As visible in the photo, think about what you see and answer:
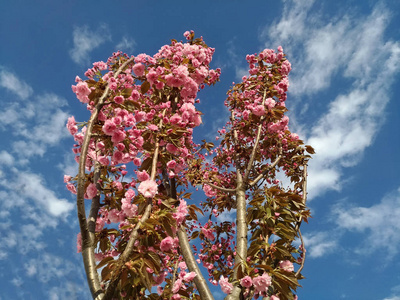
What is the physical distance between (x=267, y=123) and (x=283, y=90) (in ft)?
2.31

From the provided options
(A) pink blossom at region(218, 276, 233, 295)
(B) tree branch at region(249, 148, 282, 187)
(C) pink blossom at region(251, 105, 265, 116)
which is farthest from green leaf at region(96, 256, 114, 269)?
(C) pink blossom at region(251, 105, 265, 116)

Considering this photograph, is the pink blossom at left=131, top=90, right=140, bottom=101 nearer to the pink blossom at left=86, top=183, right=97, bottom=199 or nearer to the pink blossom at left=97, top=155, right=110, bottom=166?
the pink blossom at left=97, top=155, right=110, bottom=166

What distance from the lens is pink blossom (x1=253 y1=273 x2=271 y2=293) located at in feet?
10.3

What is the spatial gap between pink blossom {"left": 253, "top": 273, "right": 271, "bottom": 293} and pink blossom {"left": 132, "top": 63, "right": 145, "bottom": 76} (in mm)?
2829

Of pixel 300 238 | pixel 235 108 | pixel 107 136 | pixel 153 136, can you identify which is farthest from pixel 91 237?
pixel 235 108

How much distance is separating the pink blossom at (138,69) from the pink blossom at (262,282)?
283 cm

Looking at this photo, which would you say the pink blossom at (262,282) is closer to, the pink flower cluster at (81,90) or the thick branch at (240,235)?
the thick branch at (240,235)

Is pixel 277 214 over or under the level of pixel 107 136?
under

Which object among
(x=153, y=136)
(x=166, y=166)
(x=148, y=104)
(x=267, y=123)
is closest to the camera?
(x=153, y=136)

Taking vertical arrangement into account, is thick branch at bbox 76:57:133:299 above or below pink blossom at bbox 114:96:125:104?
below

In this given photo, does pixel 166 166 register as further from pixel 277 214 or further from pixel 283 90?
pixel 283 90

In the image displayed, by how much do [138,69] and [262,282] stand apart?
9.59 feet

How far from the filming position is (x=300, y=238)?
4035mm

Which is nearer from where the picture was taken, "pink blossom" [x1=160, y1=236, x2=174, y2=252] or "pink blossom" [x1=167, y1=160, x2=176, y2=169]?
"pink blossom" [x1=160, y1=236, x2=174, y2=252]
